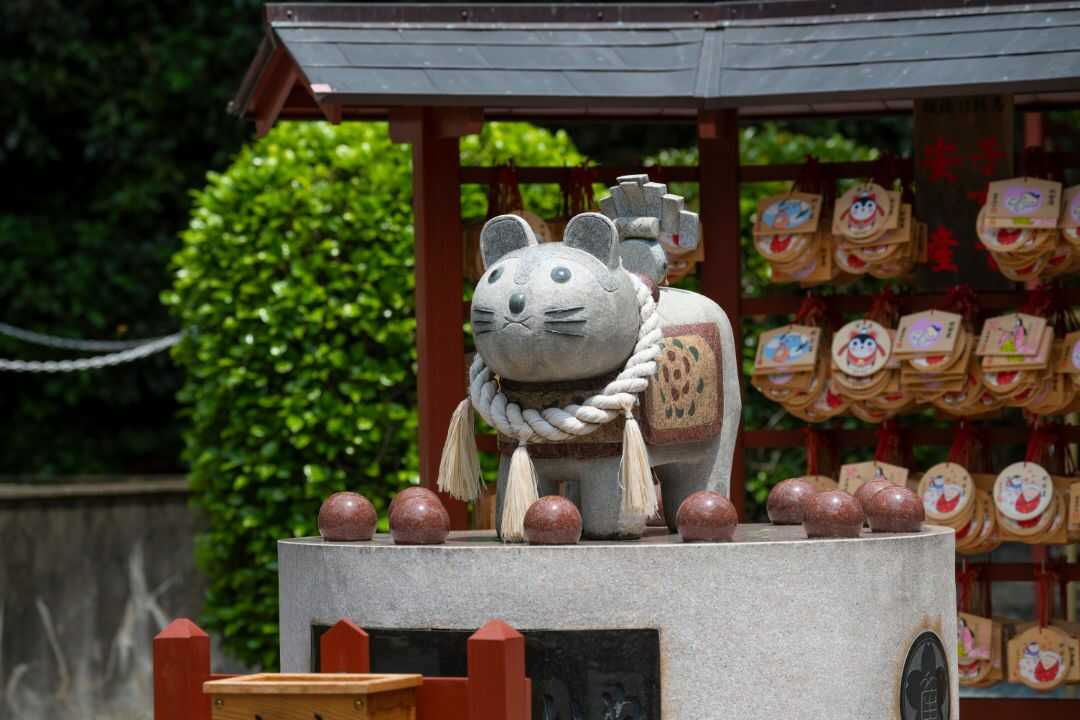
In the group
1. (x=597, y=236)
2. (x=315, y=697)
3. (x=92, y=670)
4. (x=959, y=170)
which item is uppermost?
(x=959, y=170)

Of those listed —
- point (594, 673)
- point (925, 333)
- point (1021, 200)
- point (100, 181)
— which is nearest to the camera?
point (594, 673)

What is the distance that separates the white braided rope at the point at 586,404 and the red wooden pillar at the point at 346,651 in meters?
1.18

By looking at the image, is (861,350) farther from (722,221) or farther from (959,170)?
(959,170)

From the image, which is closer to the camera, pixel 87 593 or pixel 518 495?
pixel 518 495

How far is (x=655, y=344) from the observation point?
570cm

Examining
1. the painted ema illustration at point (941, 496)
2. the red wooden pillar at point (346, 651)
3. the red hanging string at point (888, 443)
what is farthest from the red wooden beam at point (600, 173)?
the red wooden pillar at point (346, 651)

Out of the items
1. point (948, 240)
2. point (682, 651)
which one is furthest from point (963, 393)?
point (682, 651)

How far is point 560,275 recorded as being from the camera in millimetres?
5516

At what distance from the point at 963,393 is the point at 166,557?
4935mm

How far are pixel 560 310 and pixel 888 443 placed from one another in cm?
261

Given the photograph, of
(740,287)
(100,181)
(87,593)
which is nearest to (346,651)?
(740,287)

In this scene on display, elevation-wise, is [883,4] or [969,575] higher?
[883,4]

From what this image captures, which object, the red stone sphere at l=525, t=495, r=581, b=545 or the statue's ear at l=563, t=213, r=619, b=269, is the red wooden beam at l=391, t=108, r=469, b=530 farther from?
the red stone sphere at l=525, t=495, r=581, b=545

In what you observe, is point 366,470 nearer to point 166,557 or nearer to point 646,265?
point 166,557
